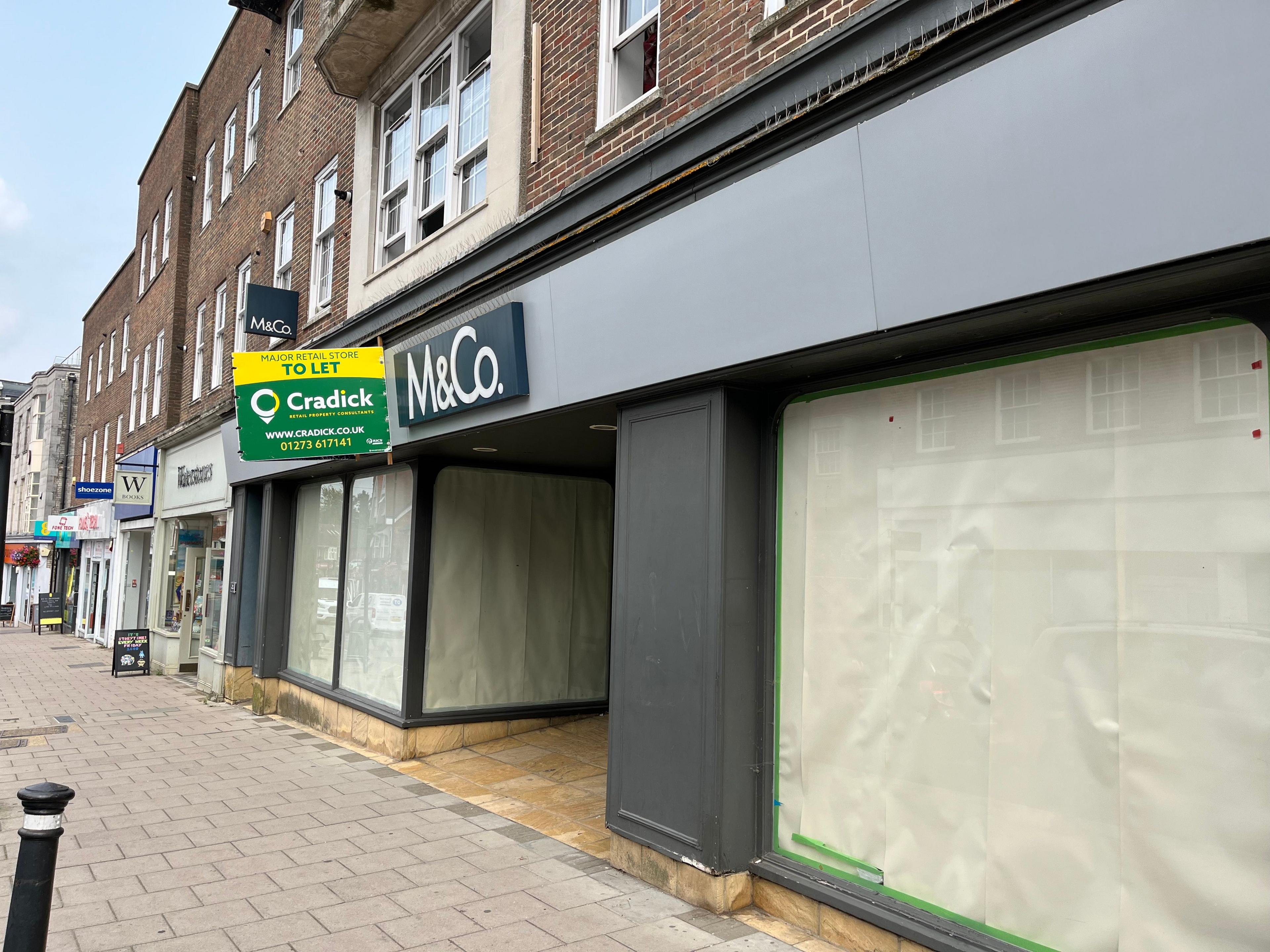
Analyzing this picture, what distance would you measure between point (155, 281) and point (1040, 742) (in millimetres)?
23205

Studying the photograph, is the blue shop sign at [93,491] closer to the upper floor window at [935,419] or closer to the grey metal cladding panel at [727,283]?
the grey metal cladding panel at [727,283]

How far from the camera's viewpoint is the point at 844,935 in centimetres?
445

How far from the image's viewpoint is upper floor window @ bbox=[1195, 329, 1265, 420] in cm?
335

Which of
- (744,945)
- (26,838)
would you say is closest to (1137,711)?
(744,945)

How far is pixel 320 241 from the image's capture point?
39.5 feet

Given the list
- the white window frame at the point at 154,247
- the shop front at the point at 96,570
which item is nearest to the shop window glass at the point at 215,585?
the shop front at the point at 96,570

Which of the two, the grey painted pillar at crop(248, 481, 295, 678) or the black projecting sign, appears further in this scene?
the grey painted pillar at crop(248, 481, 295, 678)

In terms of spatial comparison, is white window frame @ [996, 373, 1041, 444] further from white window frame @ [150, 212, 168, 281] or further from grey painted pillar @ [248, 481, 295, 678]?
white window frame @ [150, 212, 168, 281]

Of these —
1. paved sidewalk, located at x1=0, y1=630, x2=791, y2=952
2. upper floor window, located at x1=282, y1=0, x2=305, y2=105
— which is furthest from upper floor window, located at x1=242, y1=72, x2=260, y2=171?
paved sidewalk, located at x1=0, y1=630, x2=791, y2=952

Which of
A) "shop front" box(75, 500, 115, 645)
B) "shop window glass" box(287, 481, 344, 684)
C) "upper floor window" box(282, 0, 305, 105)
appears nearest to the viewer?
"shop window glass" box(287, 481, 344, 684)

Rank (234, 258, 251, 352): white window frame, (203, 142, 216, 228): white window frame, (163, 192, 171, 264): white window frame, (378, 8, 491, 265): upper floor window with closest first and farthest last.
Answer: (378, 8, 491, 265): upper floor window
(234, 258, 251, 352): white window frame
(203, 142, 216, 228): white window frame
(163, 192, 171, 264): white window frame

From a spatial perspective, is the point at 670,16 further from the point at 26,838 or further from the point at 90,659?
the point at 90,659

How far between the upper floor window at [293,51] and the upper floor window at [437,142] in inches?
172

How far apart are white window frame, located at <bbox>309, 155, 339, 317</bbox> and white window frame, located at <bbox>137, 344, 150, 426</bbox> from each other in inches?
466
